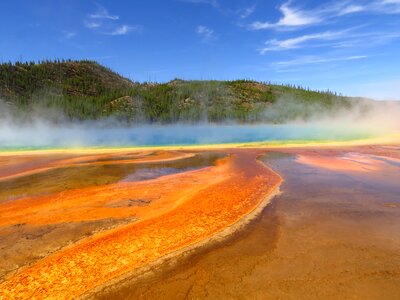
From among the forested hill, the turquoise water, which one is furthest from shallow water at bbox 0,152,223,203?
the forested hill

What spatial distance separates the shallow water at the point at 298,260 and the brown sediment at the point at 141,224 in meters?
0.63

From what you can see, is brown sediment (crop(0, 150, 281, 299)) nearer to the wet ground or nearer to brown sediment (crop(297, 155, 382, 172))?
the wet ground

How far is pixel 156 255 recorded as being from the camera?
20.7ft

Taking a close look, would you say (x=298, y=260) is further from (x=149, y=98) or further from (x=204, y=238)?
(x=149, y=98)

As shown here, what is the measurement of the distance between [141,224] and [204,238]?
1.78m

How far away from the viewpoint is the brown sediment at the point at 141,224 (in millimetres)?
5438

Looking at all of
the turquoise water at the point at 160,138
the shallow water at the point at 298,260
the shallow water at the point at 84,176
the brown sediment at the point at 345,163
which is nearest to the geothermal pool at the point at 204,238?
the shallow water at the point at 298,260

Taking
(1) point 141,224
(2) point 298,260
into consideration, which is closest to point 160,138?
(1) point 141,224

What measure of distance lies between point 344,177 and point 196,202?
689 centimetres

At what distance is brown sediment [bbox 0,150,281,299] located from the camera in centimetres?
544

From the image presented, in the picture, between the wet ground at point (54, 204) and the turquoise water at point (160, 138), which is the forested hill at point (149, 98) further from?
the wet ground at point (54, 204)

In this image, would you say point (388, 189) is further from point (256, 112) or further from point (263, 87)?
point (263, 87)

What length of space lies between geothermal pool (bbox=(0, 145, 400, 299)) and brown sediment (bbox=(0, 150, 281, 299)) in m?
0.03

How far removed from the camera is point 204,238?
23.3 feet
